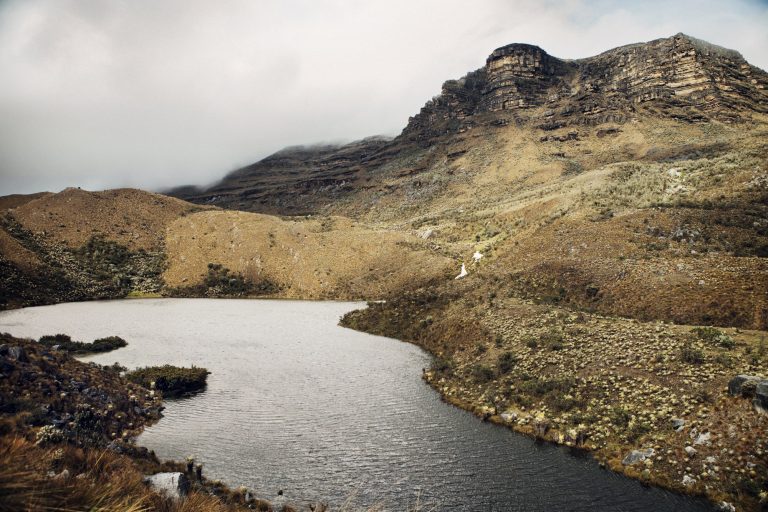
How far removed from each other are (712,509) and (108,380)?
25.1 meters

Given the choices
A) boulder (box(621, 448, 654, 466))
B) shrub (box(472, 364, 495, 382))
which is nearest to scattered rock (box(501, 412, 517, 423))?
shrub (box(472, 364, 495, 382))

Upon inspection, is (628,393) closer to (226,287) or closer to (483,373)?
(483,373)

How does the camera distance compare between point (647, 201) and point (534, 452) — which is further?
point (647, 201)

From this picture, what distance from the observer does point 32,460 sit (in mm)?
4934

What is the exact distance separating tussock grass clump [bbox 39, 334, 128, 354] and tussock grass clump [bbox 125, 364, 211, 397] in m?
7.80

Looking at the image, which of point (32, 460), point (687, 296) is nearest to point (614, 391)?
point (687, 296)

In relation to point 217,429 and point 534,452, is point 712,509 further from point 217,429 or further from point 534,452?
point 217,429

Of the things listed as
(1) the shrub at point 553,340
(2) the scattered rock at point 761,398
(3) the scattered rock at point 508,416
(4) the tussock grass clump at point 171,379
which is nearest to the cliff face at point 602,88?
(1) the shrub at point 553,340

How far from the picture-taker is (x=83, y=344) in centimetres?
3064

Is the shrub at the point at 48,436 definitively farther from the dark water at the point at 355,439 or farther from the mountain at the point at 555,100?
the mountain at the point at 555,100

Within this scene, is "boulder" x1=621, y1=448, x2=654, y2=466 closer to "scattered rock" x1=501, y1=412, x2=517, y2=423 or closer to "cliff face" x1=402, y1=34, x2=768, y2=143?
"scattered rock" x1=501, y1=412, x2=517, y2=423

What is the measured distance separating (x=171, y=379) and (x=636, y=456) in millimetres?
22103

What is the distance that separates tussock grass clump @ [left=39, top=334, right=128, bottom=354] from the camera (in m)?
29.5

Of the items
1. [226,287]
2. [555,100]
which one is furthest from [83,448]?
[555,100]
